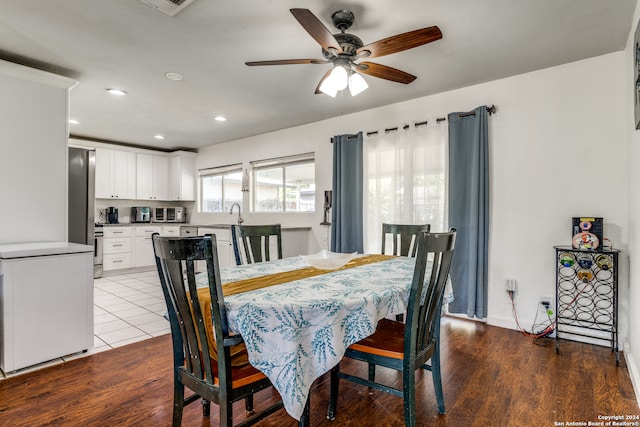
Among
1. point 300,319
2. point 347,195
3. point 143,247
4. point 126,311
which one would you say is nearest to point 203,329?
point 300,319

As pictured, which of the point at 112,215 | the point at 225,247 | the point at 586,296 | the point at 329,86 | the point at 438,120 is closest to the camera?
the point at 329,86

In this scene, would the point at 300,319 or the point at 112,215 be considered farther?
the point at 112,215

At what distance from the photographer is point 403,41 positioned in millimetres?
1903

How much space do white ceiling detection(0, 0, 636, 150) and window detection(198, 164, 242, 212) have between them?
7.17 feet

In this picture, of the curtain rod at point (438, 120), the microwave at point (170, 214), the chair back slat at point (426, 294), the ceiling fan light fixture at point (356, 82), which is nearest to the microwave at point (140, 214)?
the microwave at point (170, 214)

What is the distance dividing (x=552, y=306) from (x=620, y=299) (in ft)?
1.51

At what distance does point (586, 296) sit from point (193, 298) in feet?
10.0

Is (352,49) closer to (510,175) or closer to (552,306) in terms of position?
(510,175)

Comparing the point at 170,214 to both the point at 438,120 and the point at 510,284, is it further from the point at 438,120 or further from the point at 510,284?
the point at 510,284

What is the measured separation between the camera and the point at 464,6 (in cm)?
207

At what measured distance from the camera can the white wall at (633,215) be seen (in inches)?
80.9

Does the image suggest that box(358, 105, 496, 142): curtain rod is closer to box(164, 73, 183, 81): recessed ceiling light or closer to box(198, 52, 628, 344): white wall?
box(198, 52, 628, 344): white wall

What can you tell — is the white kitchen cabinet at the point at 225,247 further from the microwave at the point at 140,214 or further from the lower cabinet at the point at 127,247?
the microwave at the point at 140,214

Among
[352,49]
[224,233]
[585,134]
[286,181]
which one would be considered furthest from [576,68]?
[224,233]
